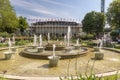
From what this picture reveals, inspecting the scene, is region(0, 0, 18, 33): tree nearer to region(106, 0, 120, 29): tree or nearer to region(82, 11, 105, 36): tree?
region(106, 0, 120, 29): tree

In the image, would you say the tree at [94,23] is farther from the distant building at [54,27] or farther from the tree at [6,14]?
the distant building at [54,27]

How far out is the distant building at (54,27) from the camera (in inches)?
4301

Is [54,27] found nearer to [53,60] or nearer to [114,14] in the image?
[114,14]

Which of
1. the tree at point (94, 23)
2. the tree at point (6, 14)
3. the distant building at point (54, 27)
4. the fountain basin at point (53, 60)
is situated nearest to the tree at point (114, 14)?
the tree at point (94, 23)

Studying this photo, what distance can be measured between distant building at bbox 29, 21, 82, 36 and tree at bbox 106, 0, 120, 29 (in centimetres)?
6134

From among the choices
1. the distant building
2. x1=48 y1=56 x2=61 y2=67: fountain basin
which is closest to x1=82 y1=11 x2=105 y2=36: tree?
the distant building

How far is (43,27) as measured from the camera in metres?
113

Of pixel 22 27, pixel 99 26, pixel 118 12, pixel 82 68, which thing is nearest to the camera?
pixel 82 68

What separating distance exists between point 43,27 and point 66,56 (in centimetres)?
9714

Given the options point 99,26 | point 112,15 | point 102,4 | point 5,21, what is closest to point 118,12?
point 112,15

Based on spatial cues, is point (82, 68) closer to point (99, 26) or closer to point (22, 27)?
point (99, 26)

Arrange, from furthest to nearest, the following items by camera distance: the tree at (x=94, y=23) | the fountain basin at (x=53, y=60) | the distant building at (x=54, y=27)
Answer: the distant building at (x=54, y=27) < the tree at (x=94, y=23) < the fountain basin at (x=53, y=60)

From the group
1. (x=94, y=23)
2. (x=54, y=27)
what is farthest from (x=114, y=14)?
(x=54, y=27)

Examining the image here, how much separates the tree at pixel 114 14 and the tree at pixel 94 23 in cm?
2092
